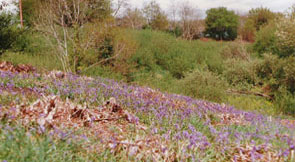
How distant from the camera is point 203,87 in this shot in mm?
9398

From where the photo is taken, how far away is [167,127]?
2768 millimetres

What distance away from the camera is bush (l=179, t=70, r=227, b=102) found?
9148 millimetres

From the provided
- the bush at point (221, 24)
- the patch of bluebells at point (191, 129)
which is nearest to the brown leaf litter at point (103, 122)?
the patch of bluebells at point (191, 129)

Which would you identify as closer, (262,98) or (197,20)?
(262,98)

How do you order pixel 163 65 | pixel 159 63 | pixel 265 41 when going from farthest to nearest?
pixel 265 41, pixel 159 63, pixel 163 65

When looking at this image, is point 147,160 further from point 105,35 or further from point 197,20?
point 197,20

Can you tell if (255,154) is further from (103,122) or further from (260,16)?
(260,16)

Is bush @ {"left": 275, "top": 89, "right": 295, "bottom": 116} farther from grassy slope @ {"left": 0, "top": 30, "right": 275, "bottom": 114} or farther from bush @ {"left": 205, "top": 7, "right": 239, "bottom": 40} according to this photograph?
bush @ {"left": 205, "top": 7, "right": 239, "bottom": 40}

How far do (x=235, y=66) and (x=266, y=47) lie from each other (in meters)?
5.58

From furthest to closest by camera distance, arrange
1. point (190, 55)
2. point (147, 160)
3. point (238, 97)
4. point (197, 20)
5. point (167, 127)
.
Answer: point (197, 20) < point (190, 55) < point (238, 97) < point (167, 127) < point (147, 160)

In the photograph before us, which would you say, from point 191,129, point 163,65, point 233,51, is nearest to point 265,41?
point 233,51

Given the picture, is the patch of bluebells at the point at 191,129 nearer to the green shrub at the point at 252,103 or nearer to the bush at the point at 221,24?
the green shrub at the point at 252,103

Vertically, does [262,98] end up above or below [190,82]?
below

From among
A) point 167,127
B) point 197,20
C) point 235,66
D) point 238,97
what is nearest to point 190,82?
point 238,97
